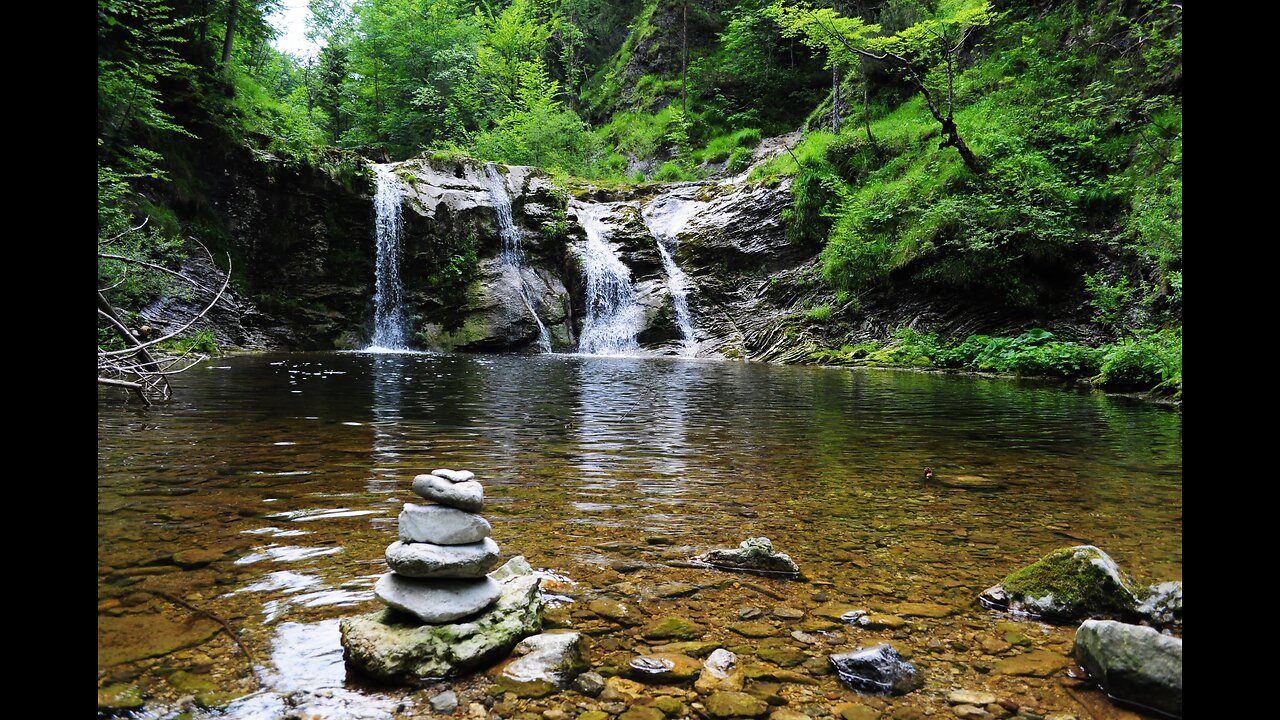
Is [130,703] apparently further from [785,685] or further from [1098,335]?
[1098,335]

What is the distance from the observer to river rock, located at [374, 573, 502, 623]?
2369 mm

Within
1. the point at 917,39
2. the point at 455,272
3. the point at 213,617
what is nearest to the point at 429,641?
the point at 213,617

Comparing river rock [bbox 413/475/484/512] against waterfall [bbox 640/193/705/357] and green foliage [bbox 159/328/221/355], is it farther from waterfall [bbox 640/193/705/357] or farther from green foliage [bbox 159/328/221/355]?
waterfall [bbox 640/193/705/357]

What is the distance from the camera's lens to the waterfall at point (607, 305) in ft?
78.3

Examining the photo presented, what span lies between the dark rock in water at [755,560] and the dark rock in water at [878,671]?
2.86 feet

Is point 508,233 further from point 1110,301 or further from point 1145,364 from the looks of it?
point 1145,364

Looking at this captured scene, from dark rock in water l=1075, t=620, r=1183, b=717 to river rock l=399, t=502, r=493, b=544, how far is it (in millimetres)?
2239

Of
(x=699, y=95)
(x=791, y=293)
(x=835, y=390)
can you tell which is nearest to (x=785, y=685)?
(x=835, y=390)

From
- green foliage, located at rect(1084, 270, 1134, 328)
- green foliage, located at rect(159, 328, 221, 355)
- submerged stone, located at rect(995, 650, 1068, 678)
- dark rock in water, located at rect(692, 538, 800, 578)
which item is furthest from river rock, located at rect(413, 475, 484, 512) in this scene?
green foliage, located at rect(159, 328, 221, 355)

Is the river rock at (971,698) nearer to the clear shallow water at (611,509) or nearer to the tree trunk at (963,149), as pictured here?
the clear shallow water at (611,509)

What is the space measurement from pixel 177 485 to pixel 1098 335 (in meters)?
18.0

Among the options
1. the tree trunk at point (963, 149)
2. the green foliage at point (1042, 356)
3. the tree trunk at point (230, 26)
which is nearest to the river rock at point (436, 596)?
the green foliage at point (1042, 356)

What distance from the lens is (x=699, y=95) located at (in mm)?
36906

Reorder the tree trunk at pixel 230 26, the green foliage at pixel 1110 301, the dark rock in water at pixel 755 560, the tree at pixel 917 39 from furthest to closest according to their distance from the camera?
1. the tree trunk at pixel 230 26
2. the tree at pixel 917 39
3. the green foliage at pixel 1110 301
4. the dark rock in water at pixel 755 560
